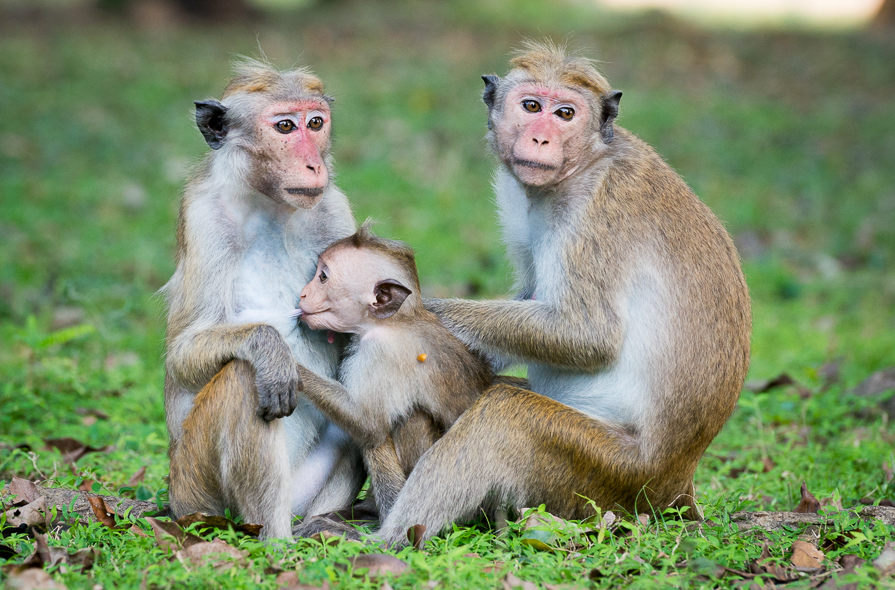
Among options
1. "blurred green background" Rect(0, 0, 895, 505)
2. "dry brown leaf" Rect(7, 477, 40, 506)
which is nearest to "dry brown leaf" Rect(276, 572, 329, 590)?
"dry brown leaf" Rect(7, 477, 40, 506)

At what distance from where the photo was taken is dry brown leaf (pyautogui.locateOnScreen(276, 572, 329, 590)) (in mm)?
3289

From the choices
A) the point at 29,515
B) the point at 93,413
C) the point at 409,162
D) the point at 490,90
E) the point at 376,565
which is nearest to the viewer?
the point at 376,565

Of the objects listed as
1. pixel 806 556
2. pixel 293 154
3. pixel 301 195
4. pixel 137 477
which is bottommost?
pixel 137 477

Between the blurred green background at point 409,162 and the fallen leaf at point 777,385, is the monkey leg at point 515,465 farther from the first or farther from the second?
the fallen leaf at point 777,385

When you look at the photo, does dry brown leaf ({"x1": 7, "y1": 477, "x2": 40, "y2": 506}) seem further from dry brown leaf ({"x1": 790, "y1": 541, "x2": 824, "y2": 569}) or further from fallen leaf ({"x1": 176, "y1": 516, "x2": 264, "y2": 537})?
dry brown leaf ({"x1": 790, "y1": 541, "x2": 824, "y2": 569})

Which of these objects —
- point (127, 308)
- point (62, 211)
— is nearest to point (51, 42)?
point (62, 211)

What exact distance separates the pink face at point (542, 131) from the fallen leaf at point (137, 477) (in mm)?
2448

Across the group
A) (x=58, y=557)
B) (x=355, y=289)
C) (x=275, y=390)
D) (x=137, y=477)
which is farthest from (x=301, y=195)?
(x=137, y=477)

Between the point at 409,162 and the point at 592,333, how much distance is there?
7.55 metres

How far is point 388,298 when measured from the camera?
4184mm

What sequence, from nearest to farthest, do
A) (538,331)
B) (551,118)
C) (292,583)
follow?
1. (292,583)
2. (538,331)
3. (551,118)

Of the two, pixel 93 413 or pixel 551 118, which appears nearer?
pixel 551 118

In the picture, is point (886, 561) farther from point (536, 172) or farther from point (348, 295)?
point (348, 295)

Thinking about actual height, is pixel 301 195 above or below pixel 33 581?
above
